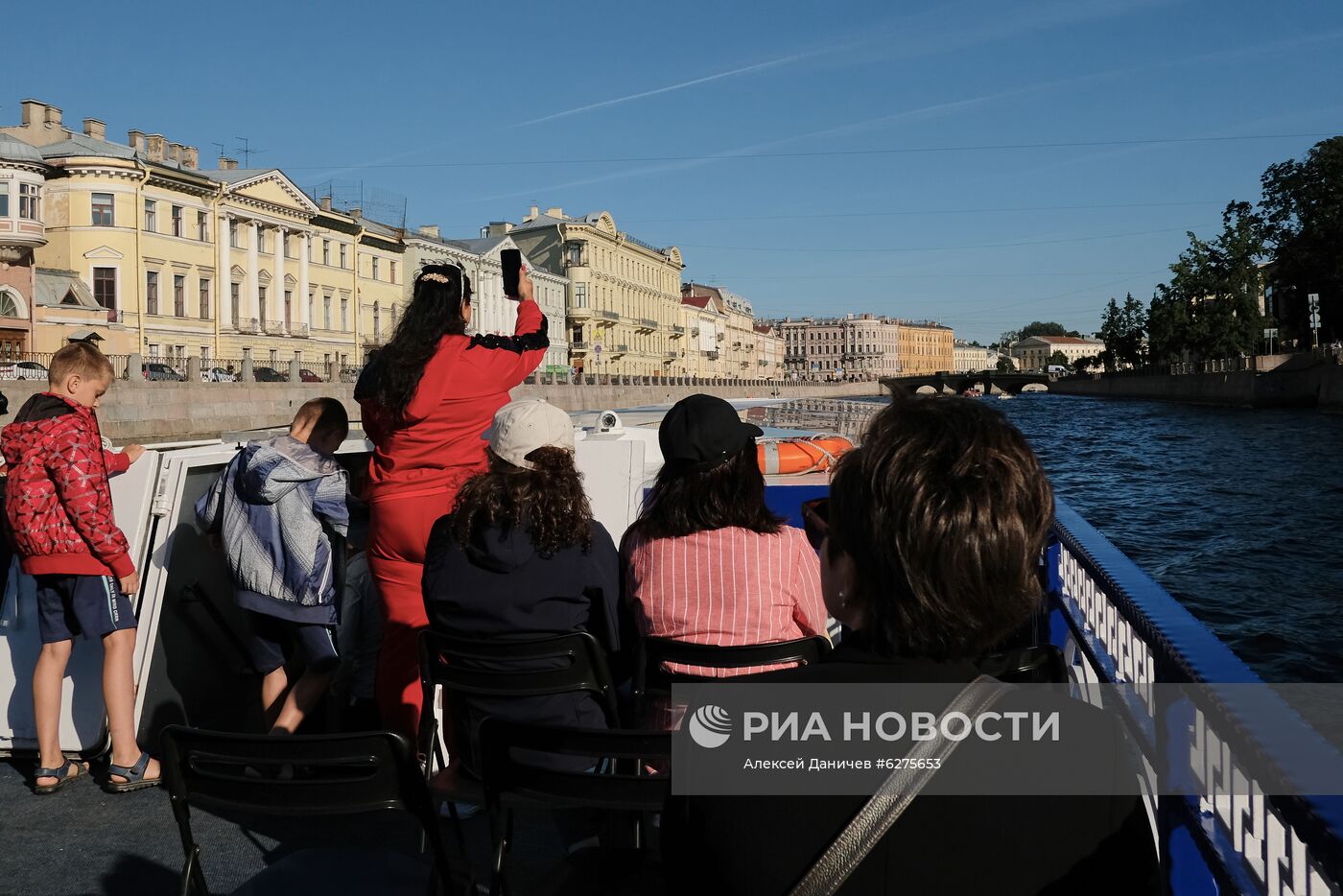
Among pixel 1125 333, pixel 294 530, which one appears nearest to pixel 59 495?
pixel 294 530

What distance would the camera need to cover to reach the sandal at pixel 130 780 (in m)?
3.50

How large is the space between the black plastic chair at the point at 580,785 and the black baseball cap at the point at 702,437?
726mm

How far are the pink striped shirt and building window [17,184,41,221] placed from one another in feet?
121

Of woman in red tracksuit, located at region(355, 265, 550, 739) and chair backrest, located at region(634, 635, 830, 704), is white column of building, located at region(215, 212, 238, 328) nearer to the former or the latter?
woman in red tracksuit, located at region(355, 265, 550, 739)

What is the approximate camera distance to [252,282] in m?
43.7

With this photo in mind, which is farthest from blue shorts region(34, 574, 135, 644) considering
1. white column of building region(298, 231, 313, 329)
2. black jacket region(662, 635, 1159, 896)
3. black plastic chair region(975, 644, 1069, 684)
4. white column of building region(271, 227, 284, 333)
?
white column of building region(298, 231, 313, 329)

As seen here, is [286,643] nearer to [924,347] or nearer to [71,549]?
[71,549]

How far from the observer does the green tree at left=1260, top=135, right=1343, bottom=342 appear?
49.5 meters

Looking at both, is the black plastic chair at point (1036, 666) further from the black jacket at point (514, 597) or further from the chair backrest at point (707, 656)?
the black jacket at point (514, 597)

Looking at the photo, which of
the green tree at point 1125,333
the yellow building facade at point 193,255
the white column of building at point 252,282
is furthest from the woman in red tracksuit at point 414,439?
the green tree at point 1125,333

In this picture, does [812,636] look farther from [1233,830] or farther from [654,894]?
[1233,830]

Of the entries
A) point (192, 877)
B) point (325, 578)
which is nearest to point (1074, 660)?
point (325, 578)

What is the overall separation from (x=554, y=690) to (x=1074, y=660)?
192 centimetres

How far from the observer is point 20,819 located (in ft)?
10.8
